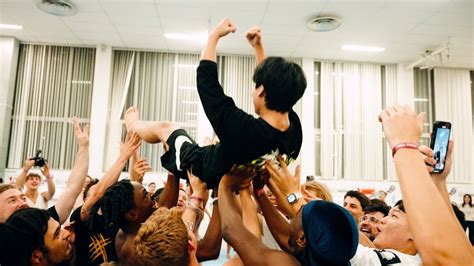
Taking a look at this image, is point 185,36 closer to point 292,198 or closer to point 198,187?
point 198,187

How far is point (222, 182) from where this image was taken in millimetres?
1877

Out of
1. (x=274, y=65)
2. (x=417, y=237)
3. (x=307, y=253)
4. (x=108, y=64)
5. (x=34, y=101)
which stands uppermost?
(x=108, y=64)

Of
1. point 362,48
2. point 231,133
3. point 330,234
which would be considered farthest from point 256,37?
point 362,48

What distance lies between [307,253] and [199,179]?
82cm

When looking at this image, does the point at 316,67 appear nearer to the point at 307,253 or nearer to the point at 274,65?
the point at 274,65

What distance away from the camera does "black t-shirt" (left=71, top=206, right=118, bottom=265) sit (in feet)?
6.73

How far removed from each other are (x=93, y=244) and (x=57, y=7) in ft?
20.0

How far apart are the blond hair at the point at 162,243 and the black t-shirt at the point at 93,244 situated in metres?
0.66

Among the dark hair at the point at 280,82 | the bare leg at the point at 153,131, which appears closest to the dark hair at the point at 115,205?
the bare leg at the point at 153,131

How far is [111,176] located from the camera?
2.32m

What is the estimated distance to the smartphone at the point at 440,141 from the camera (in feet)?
5.41

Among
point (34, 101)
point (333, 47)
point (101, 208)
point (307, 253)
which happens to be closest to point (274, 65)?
point (307, 253)

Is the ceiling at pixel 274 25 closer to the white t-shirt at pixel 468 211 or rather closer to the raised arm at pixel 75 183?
the white t-shirt at pixel 468 211

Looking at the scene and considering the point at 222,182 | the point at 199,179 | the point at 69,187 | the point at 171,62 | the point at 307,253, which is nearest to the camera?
the point at 307,253
